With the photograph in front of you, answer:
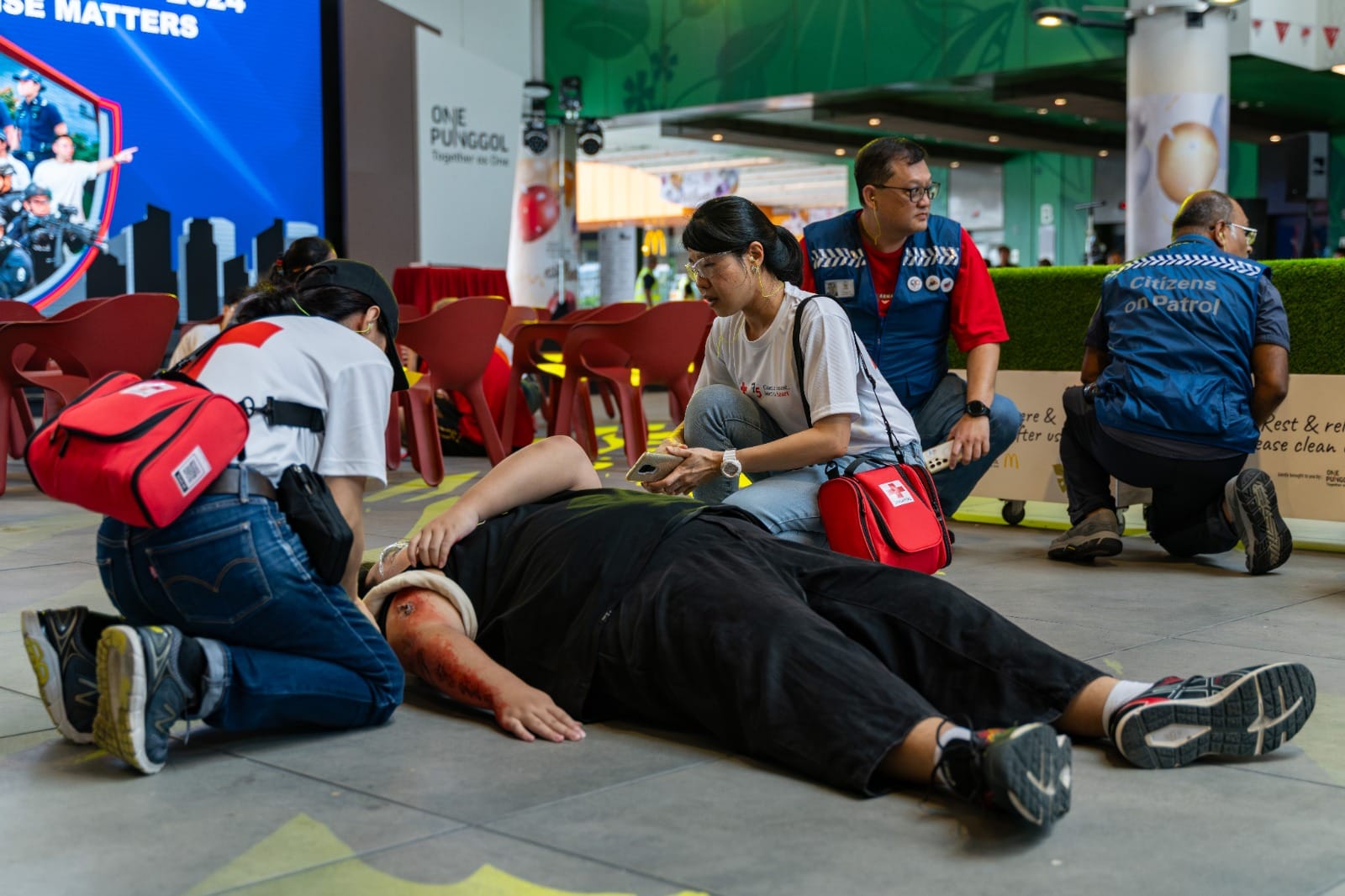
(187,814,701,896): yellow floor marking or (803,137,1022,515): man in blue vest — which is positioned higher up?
(803,137,1022,515): man in blue vest

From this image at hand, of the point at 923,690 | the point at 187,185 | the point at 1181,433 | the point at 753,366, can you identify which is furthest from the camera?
the point at 187,185

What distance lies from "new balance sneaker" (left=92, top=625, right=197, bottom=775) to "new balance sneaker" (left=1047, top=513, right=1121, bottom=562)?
284 centimetres

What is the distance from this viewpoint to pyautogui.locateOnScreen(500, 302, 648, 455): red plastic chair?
745 cm

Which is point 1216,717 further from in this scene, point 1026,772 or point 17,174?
point 17,174

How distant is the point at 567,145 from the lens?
1978 centimetres

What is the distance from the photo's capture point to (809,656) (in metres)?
2.08

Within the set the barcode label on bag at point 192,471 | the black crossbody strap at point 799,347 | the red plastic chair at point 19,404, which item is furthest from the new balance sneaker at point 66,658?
the red plastic chair at point 19,404

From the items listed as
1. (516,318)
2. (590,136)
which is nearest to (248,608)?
(516,318)

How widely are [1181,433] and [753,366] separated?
4.84 feet

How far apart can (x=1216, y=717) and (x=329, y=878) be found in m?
1.30

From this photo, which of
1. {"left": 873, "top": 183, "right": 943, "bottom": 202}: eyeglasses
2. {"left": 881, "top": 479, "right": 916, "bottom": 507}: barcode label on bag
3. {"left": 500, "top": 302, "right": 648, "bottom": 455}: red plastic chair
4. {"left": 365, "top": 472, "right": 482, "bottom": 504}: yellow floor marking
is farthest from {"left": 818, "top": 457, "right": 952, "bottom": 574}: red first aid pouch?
{"left": 500, "top": 302, "right": 648, "bottom": 455}: red plastic chair

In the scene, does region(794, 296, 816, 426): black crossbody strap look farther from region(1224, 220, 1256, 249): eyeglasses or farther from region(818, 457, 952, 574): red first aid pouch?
region(1224, 220, 1256, 249): eyeglasses

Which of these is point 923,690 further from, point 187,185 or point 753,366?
point 187,185

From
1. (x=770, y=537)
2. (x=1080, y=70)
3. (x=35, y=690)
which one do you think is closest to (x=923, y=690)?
(x=770, y=537)
